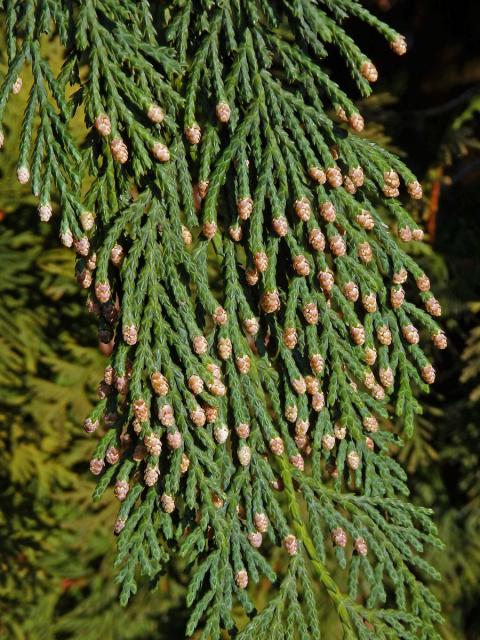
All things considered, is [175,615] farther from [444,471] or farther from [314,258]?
[314,258]

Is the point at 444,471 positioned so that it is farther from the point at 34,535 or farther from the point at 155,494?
the point at 155,494

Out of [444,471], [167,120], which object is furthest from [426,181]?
[167,120]

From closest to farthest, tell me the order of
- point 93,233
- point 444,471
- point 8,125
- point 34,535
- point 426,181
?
1. point 93,233
2. point 8,125
3. point 34,535
4. point 426,181
5. point 444,471

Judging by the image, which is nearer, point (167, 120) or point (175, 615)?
point (167, 120)

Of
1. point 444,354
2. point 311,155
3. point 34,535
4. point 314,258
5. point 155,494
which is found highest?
point 311,155

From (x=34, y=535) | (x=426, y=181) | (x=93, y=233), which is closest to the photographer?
(x=93, y=233)

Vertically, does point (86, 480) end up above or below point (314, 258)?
below
